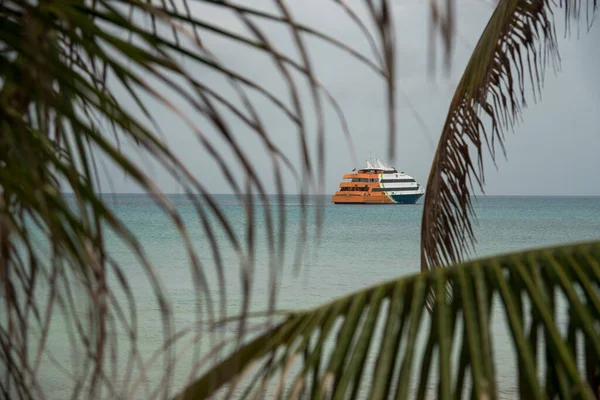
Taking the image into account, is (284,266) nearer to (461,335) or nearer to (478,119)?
(478,119)

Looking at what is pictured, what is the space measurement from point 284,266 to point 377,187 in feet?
123

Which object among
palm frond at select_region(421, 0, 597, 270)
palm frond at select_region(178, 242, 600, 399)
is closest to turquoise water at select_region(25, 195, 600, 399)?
palm frond at select_region(178, 242, 600, 399)

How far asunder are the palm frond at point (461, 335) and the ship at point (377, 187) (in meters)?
37.3

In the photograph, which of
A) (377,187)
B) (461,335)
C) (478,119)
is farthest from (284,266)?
(377,187)

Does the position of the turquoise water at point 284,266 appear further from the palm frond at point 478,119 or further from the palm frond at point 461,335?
the palm frond at point 478,119

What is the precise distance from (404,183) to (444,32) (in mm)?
40395

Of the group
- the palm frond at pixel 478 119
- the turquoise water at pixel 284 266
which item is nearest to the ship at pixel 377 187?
the turquoise water at pixel 284 266

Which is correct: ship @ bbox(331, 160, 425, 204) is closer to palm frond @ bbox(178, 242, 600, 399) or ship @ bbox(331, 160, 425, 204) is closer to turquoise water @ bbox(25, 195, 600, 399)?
turquoise water @ bbox(25, 195, 600, 399)

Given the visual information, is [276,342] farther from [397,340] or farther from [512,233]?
[512,233]

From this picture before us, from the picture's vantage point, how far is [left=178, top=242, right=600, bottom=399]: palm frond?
56 centimetres

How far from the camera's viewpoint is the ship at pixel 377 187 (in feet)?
126

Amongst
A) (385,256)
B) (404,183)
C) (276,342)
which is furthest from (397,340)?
(404,183)

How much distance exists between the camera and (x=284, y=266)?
242cm

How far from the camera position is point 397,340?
64 centimetres
